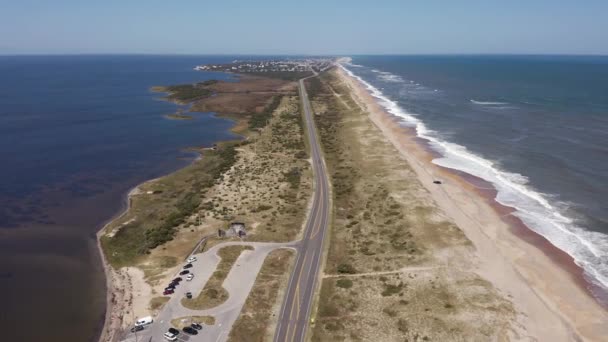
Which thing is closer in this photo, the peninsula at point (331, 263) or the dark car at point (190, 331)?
the dark car at point (190, 331)

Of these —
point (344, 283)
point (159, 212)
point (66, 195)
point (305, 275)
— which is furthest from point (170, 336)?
point (66, 195)

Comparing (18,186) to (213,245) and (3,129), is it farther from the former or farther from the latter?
(3,129)

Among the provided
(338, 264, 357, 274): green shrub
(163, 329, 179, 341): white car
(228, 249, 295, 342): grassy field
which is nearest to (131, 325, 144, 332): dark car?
(163, 329, 179, 341): white car

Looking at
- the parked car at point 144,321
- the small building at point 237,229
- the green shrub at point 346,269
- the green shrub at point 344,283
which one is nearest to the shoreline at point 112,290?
the parked car at point 144,321

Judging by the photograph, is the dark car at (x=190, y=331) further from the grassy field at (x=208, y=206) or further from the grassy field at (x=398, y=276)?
the grassy field at (x=398, y=276)

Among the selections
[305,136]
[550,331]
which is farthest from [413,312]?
[305,136]

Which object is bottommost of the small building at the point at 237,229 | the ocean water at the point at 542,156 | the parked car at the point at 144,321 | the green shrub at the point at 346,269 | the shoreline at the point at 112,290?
the shoreline at the point at 112,290

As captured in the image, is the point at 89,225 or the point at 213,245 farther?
the point at 89,225
